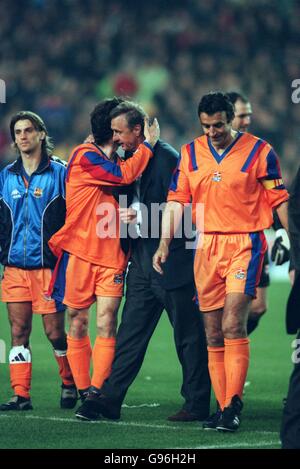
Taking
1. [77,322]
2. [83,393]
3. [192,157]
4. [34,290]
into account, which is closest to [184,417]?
[83,393]

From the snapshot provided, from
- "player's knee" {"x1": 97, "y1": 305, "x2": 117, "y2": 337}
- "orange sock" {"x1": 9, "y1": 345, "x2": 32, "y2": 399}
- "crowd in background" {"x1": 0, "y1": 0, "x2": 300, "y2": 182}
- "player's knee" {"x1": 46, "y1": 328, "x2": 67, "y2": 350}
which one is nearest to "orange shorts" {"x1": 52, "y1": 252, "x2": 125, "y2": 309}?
"player's knee" {"x1": 97, "y1": 305, "x2": 117, "y2": 337}

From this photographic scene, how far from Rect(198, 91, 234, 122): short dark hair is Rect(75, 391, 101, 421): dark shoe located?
6.54ft

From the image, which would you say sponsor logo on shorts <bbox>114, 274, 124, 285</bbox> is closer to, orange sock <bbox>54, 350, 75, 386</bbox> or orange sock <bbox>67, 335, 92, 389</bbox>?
orange sock <bbox>67, 335, 92, 389</bbox>

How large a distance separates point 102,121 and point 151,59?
1390 cm

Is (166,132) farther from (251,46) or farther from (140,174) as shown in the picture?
(140,174)

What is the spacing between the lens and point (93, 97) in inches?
838

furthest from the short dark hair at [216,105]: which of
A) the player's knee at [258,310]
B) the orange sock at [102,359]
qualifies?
the player's knee at [258,310]

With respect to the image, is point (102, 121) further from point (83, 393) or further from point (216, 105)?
point (83, 393)

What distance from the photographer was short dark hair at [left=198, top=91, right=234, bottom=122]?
742cm

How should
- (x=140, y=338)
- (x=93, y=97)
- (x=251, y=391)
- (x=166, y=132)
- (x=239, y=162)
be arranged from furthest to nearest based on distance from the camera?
(x=93, y=97)
(x=166, y=132)
(x=251, y=391)
(x=140, y=338)
(x=239, y=162)

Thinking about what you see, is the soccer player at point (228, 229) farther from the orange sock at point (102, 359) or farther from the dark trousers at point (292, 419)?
the dark trousers at point (292, 419)

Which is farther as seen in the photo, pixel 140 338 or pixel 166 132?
pixel 166 132

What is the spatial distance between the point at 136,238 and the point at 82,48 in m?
14.4
